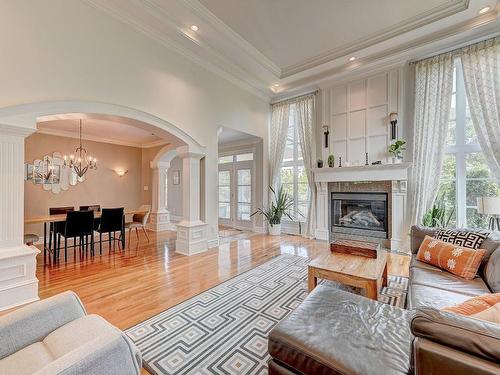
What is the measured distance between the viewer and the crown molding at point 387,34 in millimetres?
3523

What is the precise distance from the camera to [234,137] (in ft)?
21.5

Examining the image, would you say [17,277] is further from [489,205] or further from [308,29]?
[489,205]

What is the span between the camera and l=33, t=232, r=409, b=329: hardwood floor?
2.58 meters

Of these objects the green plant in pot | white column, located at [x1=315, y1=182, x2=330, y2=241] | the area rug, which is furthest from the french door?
the green plant in pot

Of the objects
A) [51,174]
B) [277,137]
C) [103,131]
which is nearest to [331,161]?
[277,137]

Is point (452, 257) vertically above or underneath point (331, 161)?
underneath

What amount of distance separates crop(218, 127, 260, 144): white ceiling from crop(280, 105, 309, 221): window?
96cm

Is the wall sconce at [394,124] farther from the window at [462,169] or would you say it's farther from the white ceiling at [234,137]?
the white ceiling at [234,137]

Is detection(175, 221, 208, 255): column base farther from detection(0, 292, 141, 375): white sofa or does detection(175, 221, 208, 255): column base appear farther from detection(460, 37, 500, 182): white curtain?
detection(460, 37, 500, 182): white curtain

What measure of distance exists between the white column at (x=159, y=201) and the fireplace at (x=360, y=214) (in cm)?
502

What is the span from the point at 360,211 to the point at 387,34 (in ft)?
11.4

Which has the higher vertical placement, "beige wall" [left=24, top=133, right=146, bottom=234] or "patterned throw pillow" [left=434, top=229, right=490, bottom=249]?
"beige wall" [left=24, top=133, right=146, bottom=234]

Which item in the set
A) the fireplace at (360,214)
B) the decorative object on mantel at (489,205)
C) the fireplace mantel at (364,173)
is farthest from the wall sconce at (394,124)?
the decorative object on mantel at (489,205)

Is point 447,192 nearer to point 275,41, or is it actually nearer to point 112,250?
point 275,41
